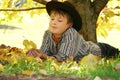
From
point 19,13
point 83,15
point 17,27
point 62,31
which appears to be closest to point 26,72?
point 62,31

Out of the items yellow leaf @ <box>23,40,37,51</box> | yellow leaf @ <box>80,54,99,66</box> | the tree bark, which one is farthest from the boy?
the tree bark

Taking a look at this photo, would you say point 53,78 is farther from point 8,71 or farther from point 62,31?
point 62,31

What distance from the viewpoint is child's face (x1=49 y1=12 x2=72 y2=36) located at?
4969 mm

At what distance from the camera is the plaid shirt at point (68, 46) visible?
4840mm

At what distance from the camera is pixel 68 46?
4.86 m

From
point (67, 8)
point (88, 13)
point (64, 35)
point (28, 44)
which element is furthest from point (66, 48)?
point (88, 13)

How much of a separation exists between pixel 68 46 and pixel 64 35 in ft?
0.64

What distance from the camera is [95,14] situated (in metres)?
6.17

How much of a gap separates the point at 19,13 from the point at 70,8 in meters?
2.42

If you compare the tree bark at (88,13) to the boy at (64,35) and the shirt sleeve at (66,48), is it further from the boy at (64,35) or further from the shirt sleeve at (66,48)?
the shirt sleeve at (66,48)

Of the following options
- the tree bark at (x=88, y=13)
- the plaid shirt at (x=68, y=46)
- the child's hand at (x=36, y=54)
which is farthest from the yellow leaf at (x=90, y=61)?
the tree bark at (x=88, y=13)

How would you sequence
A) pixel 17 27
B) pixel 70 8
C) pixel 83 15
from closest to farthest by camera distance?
pixel 70 8
pixel 83 15
pixel 17 27

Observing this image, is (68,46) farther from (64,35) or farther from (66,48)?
(64,35)

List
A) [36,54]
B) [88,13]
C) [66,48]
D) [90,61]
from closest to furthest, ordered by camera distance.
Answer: [90,61], [36,54], [66,48], [88,13]
